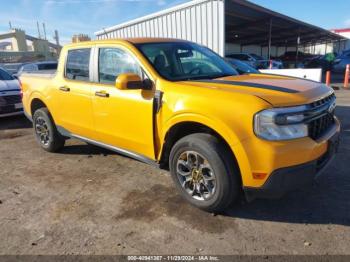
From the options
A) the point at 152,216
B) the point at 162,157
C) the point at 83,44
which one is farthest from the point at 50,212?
the point at 83,44

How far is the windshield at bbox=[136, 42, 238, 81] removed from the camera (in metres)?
3.69

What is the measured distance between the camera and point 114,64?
3992 millimetres

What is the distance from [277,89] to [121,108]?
1771mm

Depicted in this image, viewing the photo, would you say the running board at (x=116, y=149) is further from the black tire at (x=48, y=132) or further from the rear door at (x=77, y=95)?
the black tire at (x=48, y=132)

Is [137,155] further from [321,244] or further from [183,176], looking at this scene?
[321,244]

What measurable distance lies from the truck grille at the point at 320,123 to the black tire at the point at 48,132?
397 cm

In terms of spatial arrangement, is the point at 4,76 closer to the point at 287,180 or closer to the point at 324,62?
the point at 287,180

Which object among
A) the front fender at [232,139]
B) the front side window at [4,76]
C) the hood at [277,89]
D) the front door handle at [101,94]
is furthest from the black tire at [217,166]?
the front side window at [4,76]

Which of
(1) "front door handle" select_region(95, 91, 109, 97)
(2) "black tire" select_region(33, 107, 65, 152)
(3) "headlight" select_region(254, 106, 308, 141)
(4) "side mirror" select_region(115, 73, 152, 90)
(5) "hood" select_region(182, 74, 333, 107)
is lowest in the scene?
(2) "black tire" select_region(33, 107, 65, 152)

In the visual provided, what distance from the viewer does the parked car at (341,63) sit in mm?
21852

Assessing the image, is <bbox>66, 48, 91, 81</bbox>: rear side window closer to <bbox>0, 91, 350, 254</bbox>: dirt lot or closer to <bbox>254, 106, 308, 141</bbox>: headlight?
<bbox>0, 91, 350, 254</bbox>: dirt lot

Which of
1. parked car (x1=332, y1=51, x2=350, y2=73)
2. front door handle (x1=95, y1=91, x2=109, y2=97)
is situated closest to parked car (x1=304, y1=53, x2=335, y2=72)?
parked car (x1=332, y1=51, x2=350, y2=73)

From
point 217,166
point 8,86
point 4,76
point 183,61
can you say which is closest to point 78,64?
point 183,61

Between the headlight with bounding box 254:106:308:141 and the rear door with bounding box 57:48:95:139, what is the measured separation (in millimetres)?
2404
